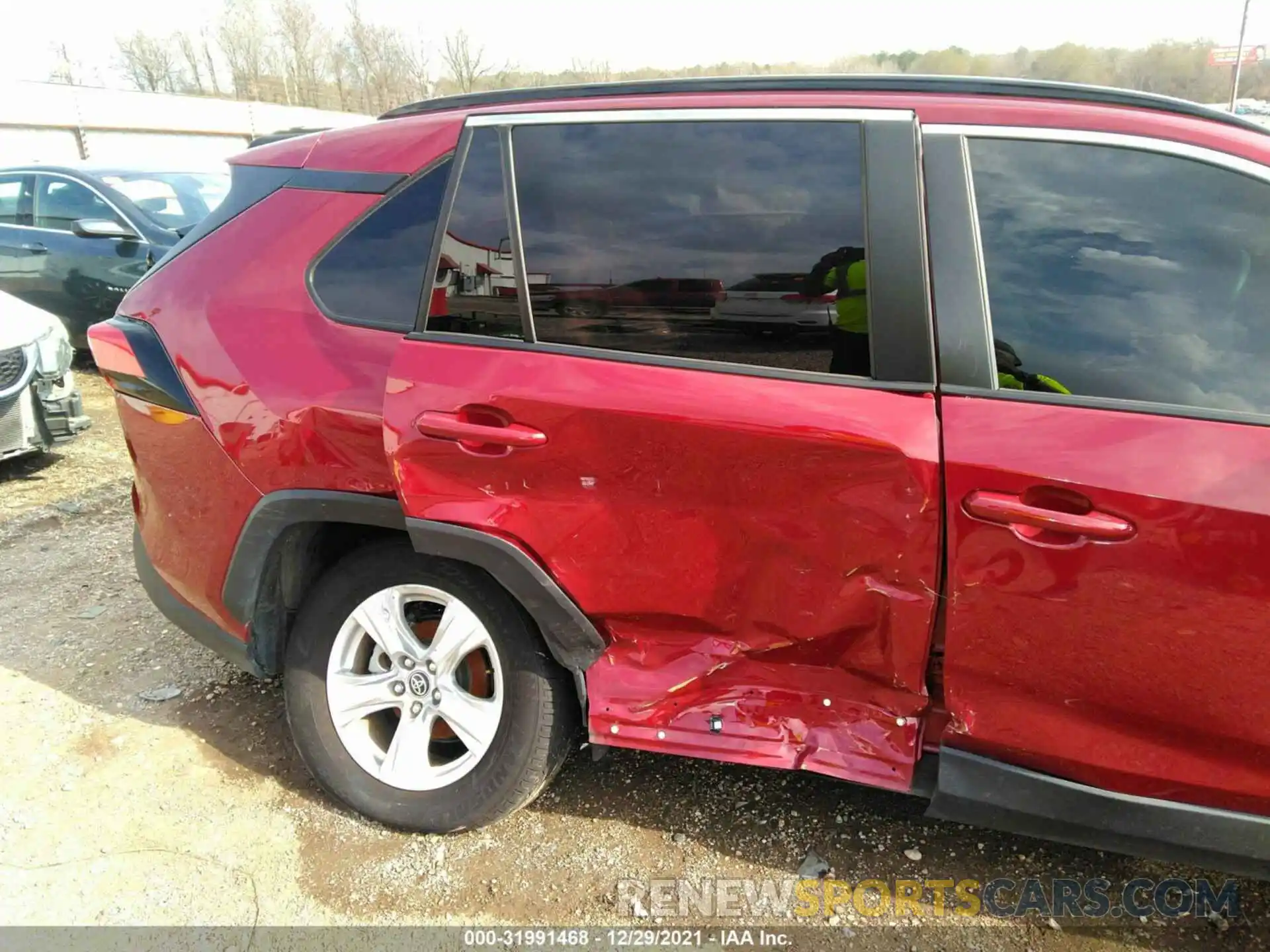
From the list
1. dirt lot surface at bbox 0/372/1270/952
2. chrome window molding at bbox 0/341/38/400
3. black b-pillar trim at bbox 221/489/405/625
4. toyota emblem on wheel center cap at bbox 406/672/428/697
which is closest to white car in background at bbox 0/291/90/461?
chrome window molding at bbox 0/341/38/400

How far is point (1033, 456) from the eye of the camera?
5.63 ft

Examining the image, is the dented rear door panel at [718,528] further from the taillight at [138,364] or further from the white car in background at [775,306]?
the taillight at [138,364]

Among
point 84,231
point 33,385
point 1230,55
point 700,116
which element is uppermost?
point 1230,55

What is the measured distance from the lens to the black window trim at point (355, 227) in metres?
2.23

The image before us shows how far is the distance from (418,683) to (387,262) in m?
1.16

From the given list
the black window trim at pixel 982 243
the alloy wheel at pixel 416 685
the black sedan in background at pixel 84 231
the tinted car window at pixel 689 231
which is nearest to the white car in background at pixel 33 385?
the black sedan in background at pixel 84 231

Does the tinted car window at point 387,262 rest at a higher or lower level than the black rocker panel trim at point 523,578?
higher

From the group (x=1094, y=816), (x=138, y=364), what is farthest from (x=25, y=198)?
(x=1094, y=816)

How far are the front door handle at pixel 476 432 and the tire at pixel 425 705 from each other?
403 millimetres

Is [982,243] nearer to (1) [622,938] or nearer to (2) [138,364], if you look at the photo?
(1) [622,938]

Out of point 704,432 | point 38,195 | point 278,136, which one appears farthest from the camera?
point 38,195

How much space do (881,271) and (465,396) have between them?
1010 millimetres

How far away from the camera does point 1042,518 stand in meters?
1.71

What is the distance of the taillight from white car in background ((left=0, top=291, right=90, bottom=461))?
9.64 ft
